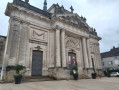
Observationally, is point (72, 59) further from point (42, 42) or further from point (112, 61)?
point (112, 61)

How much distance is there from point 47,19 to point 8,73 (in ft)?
27.9

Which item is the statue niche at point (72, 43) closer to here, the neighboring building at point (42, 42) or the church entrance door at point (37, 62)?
the neighboring building at point (42, 42)

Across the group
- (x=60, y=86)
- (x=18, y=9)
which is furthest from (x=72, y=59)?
(x=18, y=9)

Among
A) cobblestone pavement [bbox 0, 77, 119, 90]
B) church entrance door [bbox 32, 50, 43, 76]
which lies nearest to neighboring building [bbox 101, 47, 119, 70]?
cobblestone pavement [bbox 0, 77, 119, 90]

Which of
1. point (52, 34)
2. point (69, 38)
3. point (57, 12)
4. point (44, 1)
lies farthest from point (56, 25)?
point (44, 1)

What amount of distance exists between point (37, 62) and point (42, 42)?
Answer: 8.96 feet

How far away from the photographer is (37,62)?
12.2 meters

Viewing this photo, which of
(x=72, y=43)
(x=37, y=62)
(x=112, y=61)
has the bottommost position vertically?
(x=112, y=61)

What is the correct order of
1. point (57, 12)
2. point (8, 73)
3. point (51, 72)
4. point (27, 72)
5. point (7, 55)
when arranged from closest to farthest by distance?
point (8, 73)
point (7, 55)
point (27, 72)
point (51, 72)
point (57, 12)

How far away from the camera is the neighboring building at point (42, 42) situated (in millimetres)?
10820

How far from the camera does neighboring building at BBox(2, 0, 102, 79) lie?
10.8 metres

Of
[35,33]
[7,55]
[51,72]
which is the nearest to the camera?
[7,55]

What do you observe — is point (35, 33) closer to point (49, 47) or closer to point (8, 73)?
point (49, 47)

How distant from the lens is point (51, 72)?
1201cm
